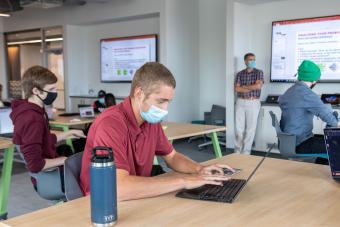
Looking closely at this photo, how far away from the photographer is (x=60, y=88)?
9.17 metres

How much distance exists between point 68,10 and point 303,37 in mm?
4956

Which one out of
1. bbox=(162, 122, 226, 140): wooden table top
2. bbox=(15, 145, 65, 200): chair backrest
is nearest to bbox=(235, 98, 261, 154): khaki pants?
bbox=(162, 122, 226, 140): wooden table top

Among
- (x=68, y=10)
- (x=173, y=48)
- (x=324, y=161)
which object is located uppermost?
(x=68, y=10)

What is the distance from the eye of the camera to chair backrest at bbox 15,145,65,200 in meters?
2.53

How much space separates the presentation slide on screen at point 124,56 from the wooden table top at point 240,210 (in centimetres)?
606

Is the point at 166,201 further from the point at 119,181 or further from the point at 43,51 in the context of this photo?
→ the point at 43,51

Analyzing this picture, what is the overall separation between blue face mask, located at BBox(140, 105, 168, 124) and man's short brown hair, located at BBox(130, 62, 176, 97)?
7 cm

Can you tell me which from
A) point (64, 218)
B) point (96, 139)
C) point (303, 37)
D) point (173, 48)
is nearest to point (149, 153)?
point (96, 139)

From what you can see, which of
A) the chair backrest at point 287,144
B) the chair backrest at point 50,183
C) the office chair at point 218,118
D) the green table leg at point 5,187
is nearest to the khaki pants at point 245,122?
the office chair at point 218,118

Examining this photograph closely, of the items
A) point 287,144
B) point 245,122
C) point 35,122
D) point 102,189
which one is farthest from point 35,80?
point 245,122

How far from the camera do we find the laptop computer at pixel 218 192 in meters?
1.48

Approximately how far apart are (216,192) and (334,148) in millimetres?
601

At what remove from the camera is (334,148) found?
1745mm

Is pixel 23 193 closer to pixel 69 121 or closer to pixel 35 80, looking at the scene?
pixel 69 121
